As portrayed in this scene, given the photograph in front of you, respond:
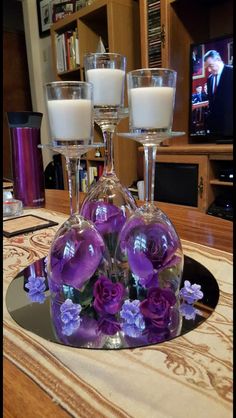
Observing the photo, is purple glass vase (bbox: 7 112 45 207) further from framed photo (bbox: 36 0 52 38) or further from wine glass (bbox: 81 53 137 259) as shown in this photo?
framed photo (bbox: 36 0 52 38)

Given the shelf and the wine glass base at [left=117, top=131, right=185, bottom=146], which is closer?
the wine glass base at [left=117, top=131, right=185, bottom=146]

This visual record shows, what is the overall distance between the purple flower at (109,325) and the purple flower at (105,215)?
0.16m

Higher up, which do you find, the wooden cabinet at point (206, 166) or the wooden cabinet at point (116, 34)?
the wooden cabinet at point (116, 34)

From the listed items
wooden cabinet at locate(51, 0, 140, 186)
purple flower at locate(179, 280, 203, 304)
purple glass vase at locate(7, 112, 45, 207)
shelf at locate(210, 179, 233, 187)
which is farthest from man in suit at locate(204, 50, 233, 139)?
purple flower at locate(179, 280, 203, 304)

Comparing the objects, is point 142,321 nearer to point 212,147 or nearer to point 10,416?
point 10,416

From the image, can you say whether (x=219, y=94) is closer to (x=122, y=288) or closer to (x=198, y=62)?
(x=198, y=62)

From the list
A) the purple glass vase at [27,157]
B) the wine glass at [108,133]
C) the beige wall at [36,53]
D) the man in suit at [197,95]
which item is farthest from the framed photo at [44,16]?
the wine glass at [108,133]

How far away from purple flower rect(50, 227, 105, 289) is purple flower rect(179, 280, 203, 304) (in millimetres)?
142

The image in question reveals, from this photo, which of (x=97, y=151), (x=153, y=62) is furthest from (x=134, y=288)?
(x=97, y=151)

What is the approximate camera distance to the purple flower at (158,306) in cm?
45

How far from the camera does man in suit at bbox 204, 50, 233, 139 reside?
2127 mm

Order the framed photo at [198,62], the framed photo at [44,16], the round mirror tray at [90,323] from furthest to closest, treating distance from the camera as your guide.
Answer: the framed photo at [44,16] < the framed photo at [198,62] < the round mirror tray at [90,323]

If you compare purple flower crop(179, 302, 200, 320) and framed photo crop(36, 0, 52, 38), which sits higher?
framed photo crop(36, 0, 52, 38)

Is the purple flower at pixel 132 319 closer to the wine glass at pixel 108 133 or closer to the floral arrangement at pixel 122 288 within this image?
the floral arrangement at pixel 122 288
